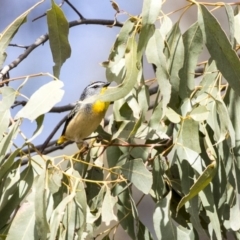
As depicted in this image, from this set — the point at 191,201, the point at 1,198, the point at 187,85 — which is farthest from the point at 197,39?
the point at 1,198

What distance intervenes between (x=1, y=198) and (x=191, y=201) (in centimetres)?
40


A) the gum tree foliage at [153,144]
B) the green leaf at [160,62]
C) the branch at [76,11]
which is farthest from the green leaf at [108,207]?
the branch at [76,11]

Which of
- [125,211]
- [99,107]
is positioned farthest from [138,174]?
[99,107]

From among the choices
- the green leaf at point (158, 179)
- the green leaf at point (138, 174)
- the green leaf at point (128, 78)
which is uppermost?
the green leaf at point (128, 78)

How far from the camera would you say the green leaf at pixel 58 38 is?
125 cm

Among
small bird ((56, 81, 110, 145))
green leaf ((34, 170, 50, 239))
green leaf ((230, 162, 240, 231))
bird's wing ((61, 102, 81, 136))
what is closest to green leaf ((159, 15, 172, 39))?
green leaf ((230, 162, 240, 231))

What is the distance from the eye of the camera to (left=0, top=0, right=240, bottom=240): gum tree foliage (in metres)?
1.10

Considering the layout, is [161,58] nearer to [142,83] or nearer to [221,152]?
[142,83]

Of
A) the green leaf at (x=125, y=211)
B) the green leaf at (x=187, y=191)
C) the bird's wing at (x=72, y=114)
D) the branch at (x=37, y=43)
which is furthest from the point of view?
the bird's wing at (x=72, y=114)

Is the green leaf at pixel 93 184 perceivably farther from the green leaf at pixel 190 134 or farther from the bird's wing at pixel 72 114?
the bird's wing at pixel 72 114

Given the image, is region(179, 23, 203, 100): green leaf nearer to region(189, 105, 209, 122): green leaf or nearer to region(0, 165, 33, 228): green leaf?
region(189, 105, 209, 122): green leaf

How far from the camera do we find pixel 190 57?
1.22 metres

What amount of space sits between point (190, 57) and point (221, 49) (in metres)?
0.14

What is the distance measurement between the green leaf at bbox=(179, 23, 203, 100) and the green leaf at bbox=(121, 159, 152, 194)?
0.17 metres
